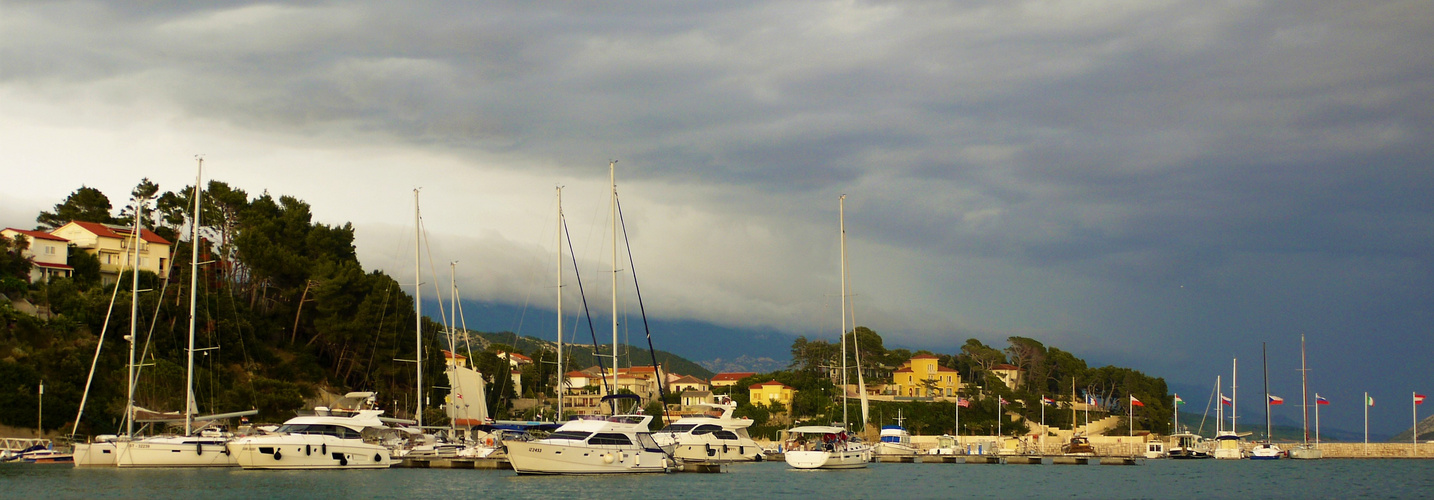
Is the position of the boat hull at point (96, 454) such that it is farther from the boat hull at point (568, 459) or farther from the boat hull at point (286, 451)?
the boat hull at point (568, 459)

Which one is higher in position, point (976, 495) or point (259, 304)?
point (259, 304)

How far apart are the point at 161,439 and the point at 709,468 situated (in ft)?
74.8

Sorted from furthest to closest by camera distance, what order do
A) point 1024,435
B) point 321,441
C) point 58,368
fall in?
1. point 1024,435
2. point 58,368
3. point 321,441

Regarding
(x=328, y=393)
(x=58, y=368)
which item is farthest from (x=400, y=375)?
(x=58, y=368)

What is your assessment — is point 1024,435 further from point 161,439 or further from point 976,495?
point 161,439

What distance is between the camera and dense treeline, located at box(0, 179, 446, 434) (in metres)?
58.6

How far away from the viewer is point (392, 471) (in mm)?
47719

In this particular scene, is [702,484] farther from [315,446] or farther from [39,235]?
[39,235]

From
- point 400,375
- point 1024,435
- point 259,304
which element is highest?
point 259,304

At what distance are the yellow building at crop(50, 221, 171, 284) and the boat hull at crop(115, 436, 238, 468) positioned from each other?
35.5 m

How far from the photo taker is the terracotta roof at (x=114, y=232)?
7894cm

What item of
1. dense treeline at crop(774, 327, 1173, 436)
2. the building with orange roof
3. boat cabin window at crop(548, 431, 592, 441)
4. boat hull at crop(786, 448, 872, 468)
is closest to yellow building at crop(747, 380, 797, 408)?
dense treeline at crop(774, 327, 1173, 436)

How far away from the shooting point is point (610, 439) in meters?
42.3

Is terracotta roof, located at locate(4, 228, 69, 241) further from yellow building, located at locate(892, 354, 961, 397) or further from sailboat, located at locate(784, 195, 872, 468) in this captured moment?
yellow building, located at locate(892, 354, 961, 397)
